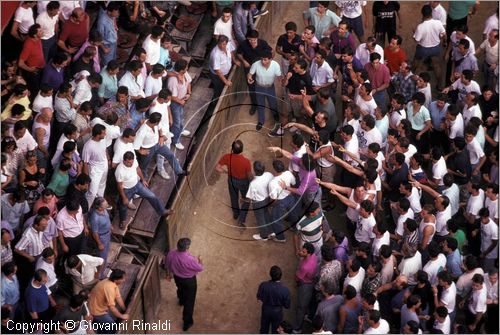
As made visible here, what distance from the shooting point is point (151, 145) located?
20.6m

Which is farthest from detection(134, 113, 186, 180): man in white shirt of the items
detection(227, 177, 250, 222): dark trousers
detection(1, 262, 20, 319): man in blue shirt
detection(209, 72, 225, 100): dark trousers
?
detection(1, 262, 20, 319): man in blue shirt

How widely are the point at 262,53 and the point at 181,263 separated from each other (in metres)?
4.55

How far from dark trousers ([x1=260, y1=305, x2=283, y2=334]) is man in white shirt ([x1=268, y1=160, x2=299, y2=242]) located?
5.93 ft

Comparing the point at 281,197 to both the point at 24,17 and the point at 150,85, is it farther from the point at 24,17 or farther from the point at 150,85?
the point at 24,17

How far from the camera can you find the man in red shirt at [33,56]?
20.5 meters

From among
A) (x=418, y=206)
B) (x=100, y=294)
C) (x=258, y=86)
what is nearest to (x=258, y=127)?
(x=258, y=86)

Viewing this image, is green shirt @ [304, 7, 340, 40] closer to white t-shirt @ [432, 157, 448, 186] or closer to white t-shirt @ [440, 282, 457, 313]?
white t-shirt @ [432, 157, 448, 186]

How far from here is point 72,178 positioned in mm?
19750

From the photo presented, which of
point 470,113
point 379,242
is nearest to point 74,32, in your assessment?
point 379,242

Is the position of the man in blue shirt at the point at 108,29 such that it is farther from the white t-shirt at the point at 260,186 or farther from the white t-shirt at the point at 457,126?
the white t-shirt at the point at 457,126

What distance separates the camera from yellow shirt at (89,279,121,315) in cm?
1847

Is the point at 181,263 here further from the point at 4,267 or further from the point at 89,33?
the point at 89,33

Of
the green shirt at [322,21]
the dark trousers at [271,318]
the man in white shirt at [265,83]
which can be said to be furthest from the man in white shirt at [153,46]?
the dark trousers at [271,318]

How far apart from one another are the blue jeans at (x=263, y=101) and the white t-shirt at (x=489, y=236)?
4.41m
